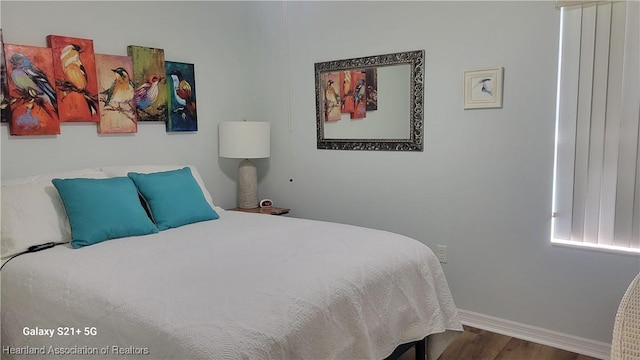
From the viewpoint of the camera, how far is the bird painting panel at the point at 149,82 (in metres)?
3.08

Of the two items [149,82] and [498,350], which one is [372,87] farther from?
[498,350]

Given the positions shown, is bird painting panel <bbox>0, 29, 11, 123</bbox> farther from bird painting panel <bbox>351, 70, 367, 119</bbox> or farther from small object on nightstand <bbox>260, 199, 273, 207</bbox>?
bird painting panel <bbox>351, 70, 367, 119</bbox>

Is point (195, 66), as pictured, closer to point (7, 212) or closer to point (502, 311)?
point (7, 212)

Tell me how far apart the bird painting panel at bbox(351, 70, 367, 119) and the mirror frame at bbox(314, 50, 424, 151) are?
61mm

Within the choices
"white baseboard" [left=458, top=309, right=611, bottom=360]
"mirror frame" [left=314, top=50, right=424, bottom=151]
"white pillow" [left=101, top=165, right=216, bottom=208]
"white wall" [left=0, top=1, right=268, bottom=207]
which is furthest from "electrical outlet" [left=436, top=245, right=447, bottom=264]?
"white wall" [left=0, top=1, right=268, bottom=207]

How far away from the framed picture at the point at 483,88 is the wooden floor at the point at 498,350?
56.4 inches

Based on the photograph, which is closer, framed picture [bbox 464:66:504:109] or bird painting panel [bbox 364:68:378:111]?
framed picture [bbox 464:66:504:109]

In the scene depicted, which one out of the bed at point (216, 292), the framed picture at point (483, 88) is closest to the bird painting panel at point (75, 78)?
the bed at point (216, 292)

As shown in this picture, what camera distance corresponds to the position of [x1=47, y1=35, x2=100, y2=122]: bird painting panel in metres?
2.68

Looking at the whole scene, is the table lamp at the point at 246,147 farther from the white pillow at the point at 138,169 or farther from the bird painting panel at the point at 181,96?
the white pillow at the point at 138,169

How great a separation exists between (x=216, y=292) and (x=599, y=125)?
2180 mm

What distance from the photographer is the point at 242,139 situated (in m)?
3.52

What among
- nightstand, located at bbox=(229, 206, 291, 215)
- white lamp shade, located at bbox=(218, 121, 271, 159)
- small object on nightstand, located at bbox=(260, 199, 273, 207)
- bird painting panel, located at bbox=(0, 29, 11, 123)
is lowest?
nightstand, located at bbox=(229, 206, 291, 215)

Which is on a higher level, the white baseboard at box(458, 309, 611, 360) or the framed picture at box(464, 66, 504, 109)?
the framed picture at box(464, 66, 504, 109)
